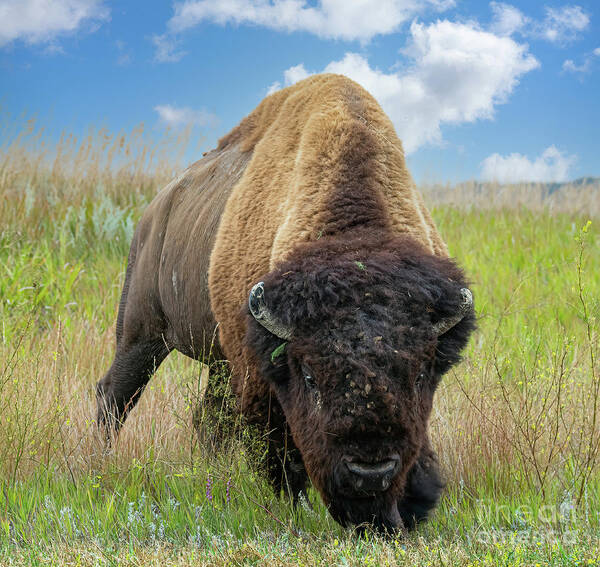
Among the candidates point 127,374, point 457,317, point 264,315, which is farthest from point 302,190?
point 127,374

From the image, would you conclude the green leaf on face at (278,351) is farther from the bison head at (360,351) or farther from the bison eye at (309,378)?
the bison eye at (309,378)

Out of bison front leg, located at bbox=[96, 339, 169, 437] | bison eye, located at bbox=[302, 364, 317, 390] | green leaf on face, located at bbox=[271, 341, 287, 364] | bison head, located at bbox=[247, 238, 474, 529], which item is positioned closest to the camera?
bison head, located at bbox=[247, 238, 474, 529]

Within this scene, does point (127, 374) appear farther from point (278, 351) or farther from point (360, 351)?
point (360, 351)

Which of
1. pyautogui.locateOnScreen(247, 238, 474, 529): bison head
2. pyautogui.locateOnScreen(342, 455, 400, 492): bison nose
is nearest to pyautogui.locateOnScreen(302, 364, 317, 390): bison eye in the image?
pyautogui.locateOnScreen(247, 238, 474, 529): bison head

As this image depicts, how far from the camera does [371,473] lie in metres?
2.89

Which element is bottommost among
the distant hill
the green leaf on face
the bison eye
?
the bison eye

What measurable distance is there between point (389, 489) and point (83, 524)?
171 cm

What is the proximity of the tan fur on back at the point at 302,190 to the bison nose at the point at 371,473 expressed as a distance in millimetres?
1075

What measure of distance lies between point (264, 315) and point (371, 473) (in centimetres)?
82

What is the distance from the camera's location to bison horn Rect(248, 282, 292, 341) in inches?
124

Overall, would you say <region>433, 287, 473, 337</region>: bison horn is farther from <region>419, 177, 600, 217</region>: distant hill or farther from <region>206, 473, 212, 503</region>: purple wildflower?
<region>419, 177, 600, 217</region>: distant hill

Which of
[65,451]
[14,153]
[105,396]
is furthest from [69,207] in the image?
[65,451]

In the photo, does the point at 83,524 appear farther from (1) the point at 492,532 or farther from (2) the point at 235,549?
(1) the point at 492,532

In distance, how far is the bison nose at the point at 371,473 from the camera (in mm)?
2896
